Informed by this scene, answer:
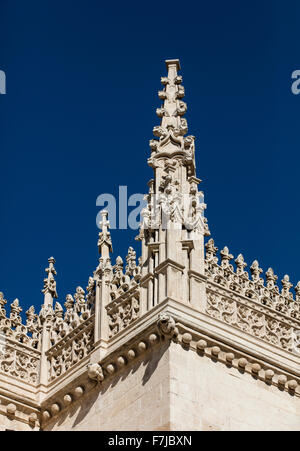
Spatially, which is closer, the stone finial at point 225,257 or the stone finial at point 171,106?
the stone finial at point 225,257

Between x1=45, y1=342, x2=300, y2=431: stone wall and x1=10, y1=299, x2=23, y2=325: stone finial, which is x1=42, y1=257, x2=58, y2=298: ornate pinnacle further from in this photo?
x1=45, y1=342, x2=300, y2=431: stone wall

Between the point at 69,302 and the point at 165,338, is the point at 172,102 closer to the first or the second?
the point at 69,302

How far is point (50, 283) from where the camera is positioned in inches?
1045

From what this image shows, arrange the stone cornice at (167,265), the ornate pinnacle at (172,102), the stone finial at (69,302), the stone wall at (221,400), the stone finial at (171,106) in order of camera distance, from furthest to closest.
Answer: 1. the stone finial at (69,302)
2. the ornate pinnacle at (172,102)
3. the stone finial at (171,106)
4. the stone cornice at (167,265)
5. the stone wall at (221,400)

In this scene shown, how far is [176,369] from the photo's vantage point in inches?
858

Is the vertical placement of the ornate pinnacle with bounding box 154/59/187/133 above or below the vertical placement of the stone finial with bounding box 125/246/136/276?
above

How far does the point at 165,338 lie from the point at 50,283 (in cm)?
495

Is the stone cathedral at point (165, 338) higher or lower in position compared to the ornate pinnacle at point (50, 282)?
lower

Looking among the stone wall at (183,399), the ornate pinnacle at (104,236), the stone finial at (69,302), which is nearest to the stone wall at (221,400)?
the stone wall at (183,399)

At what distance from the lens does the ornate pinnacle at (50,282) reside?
26.4 m

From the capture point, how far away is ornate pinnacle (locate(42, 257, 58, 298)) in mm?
26438

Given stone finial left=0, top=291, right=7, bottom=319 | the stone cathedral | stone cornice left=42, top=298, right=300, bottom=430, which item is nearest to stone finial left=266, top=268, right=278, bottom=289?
the stone cathedral

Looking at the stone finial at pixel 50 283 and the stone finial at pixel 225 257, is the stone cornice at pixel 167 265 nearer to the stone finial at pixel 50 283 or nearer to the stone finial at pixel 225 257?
the stone finial at pixel 225 257

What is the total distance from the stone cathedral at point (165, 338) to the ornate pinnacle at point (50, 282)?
0.87ft
